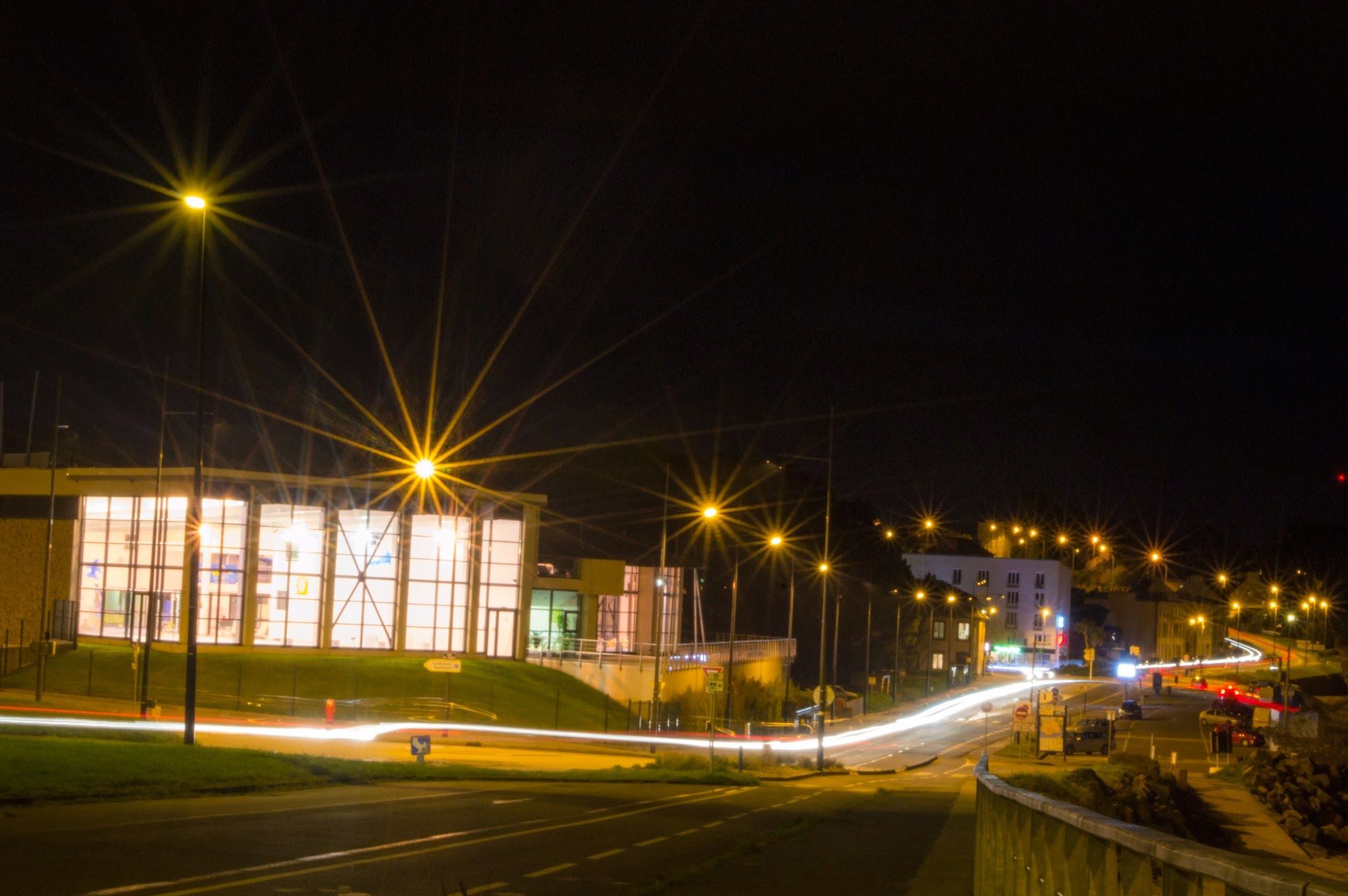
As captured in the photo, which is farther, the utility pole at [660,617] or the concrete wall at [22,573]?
the concrete wall at [22,573]

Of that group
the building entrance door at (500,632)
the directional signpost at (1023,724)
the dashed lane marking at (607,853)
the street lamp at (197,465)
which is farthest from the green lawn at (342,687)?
the dashed lane marking at (607,853)

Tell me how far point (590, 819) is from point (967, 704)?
71698 mm

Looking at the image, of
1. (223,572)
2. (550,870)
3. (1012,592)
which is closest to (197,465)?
(550,870)

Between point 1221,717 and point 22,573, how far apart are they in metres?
58.5

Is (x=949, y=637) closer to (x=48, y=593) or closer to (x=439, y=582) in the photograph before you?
(x=439, y=582)

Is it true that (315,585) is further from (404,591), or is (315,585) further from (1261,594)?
(1261,594)

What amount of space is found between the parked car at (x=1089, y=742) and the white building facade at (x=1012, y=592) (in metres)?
77.1

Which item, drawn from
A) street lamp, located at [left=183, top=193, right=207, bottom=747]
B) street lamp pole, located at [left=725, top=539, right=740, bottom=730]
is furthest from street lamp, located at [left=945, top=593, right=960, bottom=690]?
street lamp, located at [left=183, top=193, right=207, bottom=747]

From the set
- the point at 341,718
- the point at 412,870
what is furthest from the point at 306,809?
the point at 341,718

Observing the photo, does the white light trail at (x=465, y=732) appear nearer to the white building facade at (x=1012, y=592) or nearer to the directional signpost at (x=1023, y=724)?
the directional signpost at (x=1023, y=724)

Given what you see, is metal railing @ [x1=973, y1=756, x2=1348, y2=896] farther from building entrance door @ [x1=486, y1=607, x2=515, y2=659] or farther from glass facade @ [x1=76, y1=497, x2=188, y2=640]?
building entrance door @ [x1=486, y1=607, x2=515, y2=659]

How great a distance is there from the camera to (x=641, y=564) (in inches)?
3086

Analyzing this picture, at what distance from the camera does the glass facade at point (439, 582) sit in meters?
64.3

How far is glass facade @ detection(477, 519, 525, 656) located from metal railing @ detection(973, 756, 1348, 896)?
2210 inches
